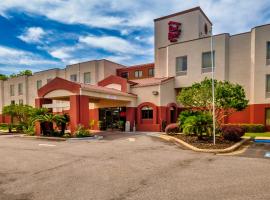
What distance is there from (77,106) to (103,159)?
33.4ft

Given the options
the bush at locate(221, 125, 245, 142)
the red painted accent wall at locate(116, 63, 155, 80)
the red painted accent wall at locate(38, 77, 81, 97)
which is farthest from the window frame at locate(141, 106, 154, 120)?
the red painted accent wall at locate(116, 63, 155, 80)

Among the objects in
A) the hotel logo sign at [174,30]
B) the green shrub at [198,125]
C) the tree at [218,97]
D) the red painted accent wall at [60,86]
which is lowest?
the green shrub at [198,125]

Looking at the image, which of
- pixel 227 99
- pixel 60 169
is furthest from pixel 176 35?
pixel 60 169

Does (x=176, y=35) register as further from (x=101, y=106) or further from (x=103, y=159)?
(x=103, y=159)

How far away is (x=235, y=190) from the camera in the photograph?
19.7 ft

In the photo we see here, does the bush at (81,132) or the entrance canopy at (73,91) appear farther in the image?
the entrance canopy at (73,91)

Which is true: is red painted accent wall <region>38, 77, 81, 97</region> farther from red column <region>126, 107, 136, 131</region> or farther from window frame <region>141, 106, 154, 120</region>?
window frame <region>141, 106, 154, 120</region>

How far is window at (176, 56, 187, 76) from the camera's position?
1078 inches

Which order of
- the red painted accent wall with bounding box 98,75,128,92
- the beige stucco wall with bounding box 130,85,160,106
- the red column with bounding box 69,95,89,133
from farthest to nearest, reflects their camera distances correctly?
the red painted accent wall with bounding box 98,75,128,92
the beige stucco wall with bounding box 130,85,160,106
the red column with bounding box 69,95,89,133

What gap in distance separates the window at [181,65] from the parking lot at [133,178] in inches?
712

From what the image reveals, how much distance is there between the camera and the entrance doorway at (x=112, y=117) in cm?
2778

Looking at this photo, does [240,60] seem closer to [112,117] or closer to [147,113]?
[147,113]

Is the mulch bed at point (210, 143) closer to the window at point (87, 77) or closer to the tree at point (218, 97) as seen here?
the tree at point (218, 97)

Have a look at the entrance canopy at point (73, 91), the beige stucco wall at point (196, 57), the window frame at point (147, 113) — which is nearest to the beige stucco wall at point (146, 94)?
the window frame at point (147, 113)
